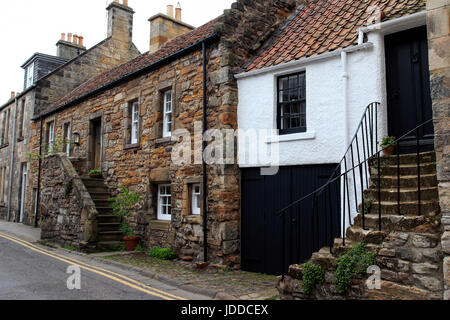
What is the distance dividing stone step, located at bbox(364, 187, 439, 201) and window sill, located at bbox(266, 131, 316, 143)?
6.96 ft

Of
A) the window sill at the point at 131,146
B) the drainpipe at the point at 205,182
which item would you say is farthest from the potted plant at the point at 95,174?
the drainpipe at the point at 205,182

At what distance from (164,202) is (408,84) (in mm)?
7429

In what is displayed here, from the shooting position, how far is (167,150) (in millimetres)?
11180

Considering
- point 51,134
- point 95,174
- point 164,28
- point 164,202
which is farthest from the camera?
point 51,134

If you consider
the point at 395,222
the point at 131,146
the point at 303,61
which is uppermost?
the point at 303,61

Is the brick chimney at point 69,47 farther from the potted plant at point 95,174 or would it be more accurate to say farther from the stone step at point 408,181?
the stone step at point 408,181

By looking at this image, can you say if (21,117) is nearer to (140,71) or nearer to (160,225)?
(140,71)

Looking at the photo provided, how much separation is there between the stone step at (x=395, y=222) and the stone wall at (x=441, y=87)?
454mm

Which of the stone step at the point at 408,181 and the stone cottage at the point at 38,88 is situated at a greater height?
the stone cottage at the point at 38,88

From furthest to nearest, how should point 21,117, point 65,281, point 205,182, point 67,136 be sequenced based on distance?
point 21,117, point 67,136, point 205,182, point 65,281

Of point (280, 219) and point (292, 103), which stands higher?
point (292, 103)

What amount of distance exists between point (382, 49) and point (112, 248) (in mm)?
9054

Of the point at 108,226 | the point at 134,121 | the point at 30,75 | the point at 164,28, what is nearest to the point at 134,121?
the point at 134,121

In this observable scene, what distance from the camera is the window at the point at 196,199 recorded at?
10.3 metres
